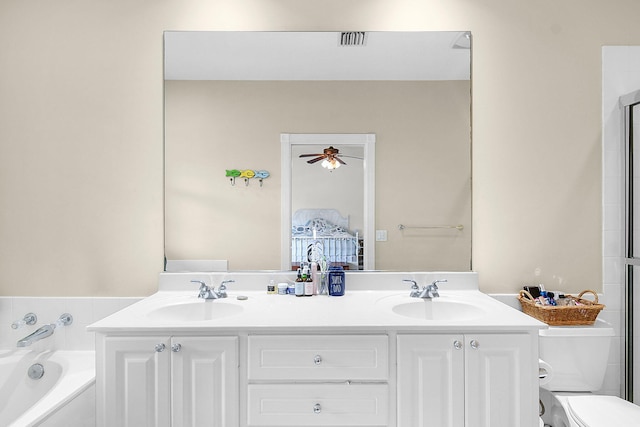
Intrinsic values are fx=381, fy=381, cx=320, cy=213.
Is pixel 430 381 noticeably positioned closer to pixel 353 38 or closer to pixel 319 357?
pixel 319 357

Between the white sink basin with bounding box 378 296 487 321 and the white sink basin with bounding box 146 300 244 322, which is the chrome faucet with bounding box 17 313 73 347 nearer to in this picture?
the white sink basin with bounding box 146 300 244 322

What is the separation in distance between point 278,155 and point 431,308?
107 cm

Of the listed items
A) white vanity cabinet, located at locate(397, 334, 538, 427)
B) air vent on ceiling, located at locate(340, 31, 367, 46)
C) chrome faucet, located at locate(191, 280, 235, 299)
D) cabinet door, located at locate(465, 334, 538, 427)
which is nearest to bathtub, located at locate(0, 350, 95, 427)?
chrome faucet, located at locate(191, 280, 235, 299)

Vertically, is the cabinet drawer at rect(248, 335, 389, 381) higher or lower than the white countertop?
lower

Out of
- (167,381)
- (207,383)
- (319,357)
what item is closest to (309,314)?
(319,357)

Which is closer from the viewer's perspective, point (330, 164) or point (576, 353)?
point (576, 353)

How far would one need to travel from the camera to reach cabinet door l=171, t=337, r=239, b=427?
1.42 metres

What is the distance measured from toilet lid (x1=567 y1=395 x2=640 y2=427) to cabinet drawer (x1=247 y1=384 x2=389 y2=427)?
2.62 feet

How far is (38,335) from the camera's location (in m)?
1.77

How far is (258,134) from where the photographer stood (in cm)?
198

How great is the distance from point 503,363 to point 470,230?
720 millimetres

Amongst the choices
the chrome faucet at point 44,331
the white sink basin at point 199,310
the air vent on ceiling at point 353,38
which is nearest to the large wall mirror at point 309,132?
the air vent on ceiling at point 353,38

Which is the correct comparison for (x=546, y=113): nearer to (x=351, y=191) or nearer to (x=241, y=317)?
(x=351, y=191)

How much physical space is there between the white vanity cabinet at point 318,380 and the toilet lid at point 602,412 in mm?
800
